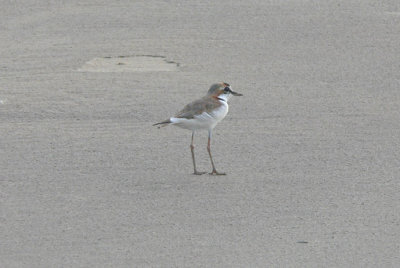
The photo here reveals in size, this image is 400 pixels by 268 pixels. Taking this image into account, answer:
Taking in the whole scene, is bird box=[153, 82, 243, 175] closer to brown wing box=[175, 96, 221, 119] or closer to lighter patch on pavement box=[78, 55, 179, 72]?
brown wing box=[175, 96, 221, 119]

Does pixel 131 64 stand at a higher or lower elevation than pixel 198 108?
lower

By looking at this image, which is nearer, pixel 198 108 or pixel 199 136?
pixel 198 108

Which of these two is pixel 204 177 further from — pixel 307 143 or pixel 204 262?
pixel 204 262

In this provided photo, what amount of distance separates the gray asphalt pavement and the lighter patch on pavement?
5 cm

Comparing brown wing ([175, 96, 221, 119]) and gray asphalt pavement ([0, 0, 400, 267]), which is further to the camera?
brown wing ([175, 96, 221, 119])

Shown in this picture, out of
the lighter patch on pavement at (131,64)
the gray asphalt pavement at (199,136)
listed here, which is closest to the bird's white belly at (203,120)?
the gray asphalt pavement at (199,136)

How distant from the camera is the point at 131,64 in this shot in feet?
47.3

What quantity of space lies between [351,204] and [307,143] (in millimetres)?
2071

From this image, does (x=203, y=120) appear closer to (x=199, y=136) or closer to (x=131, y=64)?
(x=199, y=136)

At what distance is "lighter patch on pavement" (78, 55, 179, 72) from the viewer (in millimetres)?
14156

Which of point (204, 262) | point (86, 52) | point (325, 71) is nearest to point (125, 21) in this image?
point (86, 52)

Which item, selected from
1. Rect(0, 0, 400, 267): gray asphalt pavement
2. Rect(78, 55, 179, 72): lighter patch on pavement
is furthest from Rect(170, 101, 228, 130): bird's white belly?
Rect(78, 55, 179, 72): lighter patch on pavement

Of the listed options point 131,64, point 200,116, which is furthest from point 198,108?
point 131,64

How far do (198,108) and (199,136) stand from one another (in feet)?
5.23
